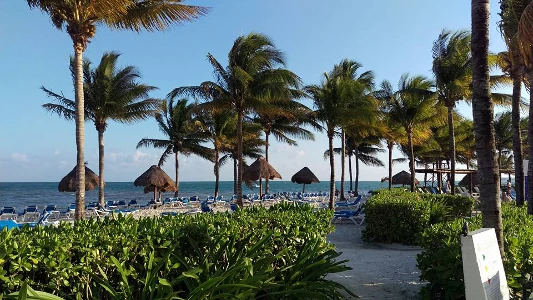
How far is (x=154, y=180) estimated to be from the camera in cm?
2452

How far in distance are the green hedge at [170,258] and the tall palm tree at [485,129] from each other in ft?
5.31

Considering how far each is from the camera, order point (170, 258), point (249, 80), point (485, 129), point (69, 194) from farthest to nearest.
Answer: point (69, 194) → point (249, 80) → point (485, 129) → point (170, 258)

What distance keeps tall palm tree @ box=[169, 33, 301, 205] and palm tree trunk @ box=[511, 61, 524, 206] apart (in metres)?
8.38

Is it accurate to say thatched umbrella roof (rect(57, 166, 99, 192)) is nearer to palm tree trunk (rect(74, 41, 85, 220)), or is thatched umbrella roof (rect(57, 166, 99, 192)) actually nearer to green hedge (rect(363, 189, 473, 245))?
palm tree trunk (rect(74, 41, 85, 220))

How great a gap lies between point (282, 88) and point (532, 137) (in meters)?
10.2

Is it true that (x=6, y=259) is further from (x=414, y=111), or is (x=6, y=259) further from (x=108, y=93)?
(x=414, y=111)

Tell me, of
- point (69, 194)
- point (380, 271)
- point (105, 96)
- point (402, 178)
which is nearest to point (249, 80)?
point (105, 96)

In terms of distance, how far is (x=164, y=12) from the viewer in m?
11.0

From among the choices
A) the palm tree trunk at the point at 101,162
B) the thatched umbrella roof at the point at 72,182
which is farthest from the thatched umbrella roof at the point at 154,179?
the palm tree trunk at the point at 101,162

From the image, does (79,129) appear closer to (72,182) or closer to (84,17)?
(84,17)

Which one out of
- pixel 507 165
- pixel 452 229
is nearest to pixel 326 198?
pixel 452 229

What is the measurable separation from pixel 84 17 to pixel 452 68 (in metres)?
15.8

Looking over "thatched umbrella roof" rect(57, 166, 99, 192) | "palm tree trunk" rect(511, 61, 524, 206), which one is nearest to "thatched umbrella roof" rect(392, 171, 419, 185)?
"thatched umbrella roof" rect(57, 166, 99, 192)

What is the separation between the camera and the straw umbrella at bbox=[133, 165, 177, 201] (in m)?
24.5
